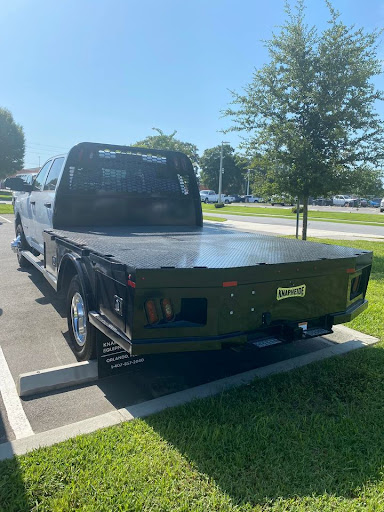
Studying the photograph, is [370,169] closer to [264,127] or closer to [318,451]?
[264,127]

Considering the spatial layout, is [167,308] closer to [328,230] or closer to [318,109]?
[318,109]

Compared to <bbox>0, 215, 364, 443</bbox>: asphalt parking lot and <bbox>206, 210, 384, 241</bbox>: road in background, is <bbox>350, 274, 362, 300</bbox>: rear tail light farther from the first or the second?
<bbox>206, 210, 384, 241</bbox>: road in background

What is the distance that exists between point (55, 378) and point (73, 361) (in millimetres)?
624

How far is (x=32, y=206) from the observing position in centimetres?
661

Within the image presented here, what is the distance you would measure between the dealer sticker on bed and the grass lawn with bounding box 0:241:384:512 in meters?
0.83

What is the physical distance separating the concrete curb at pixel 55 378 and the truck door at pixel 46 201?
2567mm

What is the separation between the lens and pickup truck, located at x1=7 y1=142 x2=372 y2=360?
2.74 m

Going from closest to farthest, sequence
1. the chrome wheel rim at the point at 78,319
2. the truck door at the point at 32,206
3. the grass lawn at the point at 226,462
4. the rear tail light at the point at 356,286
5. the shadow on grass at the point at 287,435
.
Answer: the grass lawn at the point at 226,462, the shadow on grass at the point at 287,435, the chrome wheel rim at the point at 78,319, the rear tail light at the point at 356,286, the truck door at the point at 32,206

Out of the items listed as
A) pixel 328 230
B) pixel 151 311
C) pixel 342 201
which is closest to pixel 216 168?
pixel 342 201

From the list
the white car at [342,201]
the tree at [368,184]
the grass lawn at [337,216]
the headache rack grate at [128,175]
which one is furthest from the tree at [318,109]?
the white car at [342,201]

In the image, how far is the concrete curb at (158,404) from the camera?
2711 mm

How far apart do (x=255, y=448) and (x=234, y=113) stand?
9.38 m

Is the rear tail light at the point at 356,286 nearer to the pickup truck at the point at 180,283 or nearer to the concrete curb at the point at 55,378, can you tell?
the pickup truck at the point at 180,283

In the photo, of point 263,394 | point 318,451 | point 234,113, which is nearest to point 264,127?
point 234,113
